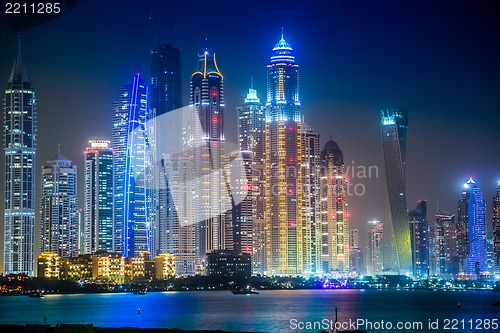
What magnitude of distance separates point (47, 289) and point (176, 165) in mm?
24159

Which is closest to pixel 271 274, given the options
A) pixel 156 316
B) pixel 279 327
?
pixel 156 316

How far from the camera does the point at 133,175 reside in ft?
332

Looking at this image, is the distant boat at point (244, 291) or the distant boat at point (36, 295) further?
the distant boat at point (244, 291)

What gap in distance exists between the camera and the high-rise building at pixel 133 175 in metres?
99.6

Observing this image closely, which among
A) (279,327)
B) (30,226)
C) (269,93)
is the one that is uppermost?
(269,93)

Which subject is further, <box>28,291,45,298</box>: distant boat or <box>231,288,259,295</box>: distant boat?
<box>231,288,259,295</box>: distant boat

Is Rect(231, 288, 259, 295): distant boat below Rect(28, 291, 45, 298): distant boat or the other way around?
below

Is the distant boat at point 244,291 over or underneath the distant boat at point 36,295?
underneath

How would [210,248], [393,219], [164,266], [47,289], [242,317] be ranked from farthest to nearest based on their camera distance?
[393,219]
[210,248]
[164,266]
[47,289]
[242,317]

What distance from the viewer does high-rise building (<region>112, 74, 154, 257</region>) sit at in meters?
99.6

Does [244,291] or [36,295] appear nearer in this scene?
[36,295]

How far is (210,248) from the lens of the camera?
101875mm

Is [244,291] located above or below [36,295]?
below

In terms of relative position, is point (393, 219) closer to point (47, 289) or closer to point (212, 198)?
point (212, 198)
